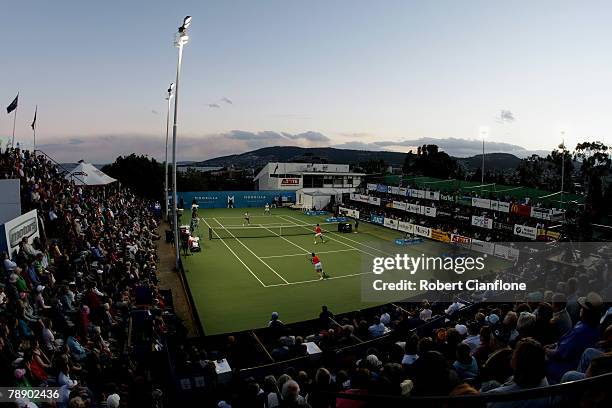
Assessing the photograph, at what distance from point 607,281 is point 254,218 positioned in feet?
136

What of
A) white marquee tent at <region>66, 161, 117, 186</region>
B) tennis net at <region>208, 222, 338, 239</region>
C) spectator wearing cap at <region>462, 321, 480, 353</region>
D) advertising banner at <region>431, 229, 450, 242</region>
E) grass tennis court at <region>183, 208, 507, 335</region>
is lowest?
grass tennis court at <region>183, 208, 507, 335</region>

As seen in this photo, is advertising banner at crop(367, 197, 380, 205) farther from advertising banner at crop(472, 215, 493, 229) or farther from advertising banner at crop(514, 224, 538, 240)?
advertising banner at crop(514, 224, 538, 240)

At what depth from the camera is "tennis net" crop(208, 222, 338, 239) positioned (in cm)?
3781

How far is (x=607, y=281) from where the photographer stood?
1036 centimetres

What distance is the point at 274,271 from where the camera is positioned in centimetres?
2514

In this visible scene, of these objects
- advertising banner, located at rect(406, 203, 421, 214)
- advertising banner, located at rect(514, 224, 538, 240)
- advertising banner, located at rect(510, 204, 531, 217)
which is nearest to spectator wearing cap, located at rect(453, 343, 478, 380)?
advertising banner, located at rect(514, 224, 538, 240)

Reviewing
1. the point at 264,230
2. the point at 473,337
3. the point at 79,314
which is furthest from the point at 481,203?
the point at 79,314

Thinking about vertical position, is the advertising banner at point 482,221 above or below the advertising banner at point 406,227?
above

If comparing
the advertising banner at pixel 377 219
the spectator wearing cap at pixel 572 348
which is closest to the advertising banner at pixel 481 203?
the advertising banner at pixel 377 219

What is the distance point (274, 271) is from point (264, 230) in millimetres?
15819

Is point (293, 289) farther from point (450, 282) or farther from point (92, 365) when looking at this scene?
point (92, 365)

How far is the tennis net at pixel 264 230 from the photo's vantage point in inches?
1489

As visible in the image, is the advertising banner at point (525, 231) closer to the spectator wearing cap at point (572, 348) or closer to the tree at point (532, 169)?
the spectator wearing cap at point (572, 348)

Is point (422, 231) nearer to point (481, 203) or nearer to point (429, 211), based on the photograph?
point (429, 211)
